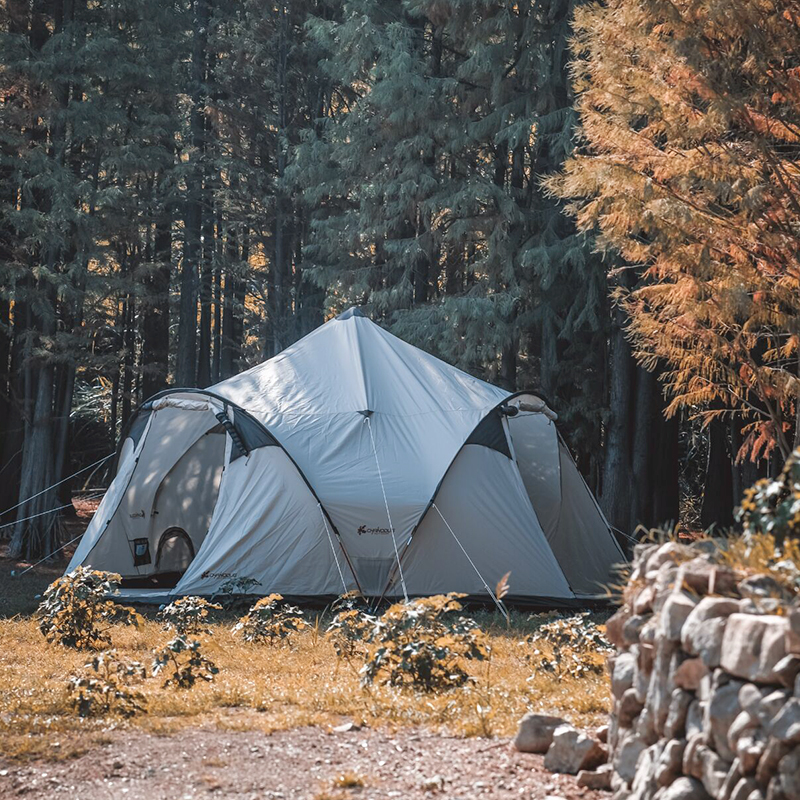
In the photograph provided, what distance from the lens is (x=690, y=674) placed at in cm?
319

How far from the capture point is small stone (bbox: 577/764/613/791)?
3760mm

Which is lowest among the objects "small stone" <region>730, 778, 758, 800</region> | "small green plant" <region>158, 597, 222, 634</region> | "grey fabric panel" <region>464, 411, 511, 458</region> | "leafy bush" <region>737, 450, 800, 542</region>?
"small green plant" <region>158, 597, 222, 634</region>

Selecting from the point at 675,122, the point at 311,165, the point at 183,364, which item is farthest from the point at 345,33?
the point at 675,122

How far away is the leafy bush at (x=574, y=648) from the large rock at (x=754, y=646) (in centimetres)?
305

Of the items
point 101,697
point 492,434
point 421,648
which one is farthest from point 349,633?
point 492,434

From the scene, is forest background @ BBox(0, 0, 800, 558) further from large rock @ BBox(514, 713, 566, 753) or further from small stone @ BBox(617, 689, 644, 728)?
small stone @ BBox(617, 689, 644, 728)

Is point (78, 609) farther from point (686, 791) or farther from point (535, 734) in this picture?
point (686, 791)

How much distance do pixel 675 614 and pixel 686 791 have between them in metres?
0.53

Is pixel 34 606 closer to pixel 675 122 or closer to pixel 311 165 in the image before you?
pixel 675 122

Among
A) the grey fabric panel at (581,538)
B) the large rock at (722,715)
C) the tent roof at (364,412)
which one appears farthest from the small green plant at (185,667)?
the grey fabric panel at (581,538)

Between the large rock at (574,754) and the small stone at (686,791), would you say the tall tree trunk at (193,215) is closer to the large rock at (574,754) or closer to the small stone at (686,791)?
the large rock at (574,754)

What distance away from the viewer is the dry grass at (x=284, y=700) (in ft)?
15.6

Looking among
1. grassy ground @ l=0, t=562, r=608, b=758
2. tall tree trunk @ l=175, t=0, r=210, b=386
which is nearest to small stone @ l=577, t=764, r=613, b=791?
grassy ground @ l=0, t=562, r=608, b=758

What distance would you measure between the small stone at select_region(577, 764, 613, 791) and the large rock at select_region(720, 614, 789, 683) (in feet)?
3.21
